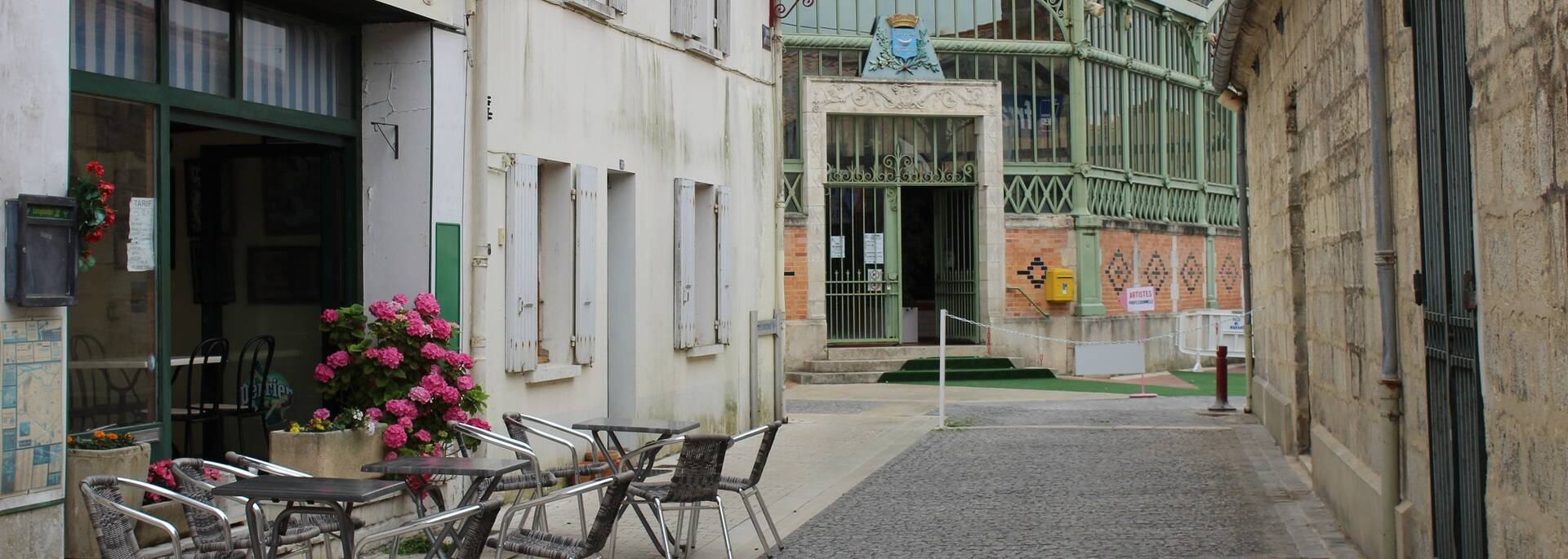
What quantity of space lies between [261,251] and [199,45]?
6.06 feet

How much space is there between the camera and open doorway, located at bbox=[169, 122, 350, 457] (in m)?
9.44

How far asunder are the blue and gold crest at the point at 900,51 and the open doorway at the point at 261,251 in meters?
14.6

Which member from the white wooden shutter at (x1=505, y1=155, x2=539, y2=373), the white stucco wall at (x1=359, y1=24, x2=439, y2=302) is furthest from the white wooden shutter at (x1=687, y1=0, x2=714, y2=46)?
the white stucco wall at (x1=359, y1=24, x2=439, y2=302)

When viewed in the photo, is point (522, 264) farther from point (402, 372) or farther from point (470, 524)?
point (470, 524)

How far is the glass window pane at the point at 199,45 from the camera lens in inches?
308

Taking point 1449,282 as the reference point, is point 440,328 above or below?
below

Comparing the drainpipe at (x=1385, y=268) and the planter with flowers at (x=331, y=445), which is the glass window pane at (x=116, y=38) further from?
the drainpipe at (x=1385, y=268)

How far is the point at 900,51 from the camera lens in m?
23.3

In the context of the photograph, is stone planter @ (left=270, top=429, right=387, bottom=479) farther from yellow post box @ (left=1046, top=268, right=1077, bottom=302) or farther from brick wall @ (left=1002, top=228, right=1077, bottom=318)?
yellow post box @ (left=1046, top=268, right=1077, bottom=302)

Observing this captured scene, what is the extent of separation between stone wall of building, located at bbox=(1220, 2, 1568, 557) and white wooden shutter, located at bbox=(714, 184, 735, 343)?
489cm

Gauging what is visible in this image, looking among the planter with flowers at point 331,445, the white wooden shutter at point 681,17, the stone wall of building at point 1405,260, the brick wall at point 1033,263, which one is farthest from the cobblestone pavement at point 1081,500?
the brick wall at point 1033,263

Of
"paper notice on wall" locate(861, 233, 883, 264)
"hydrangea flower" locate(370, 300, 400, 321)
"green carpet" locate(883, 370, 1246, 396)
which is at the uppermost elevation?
"paper notice on wall" locate(861, 233, 883, 264)

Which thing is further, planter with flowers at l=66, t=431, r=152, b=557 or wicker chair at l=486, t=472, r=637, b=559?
planter with flowers at l=66, t=431, r=152, b=557

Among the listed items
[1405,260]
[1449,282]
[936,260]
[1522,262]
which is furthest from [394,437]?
[936,260]
